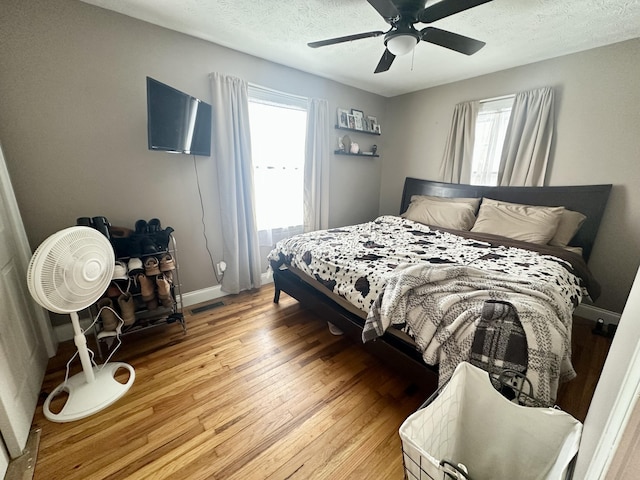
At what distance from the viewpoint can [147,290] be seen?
1.89m

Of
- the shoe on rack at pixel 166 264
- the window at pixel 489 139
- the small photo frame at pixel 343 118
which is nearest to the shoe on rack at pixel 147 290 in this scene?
the shoe on rack at pixel 166 264

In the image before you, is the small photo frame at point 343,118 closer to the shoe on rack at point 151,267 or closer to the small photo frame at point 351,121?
the small photo frame at point 351,121

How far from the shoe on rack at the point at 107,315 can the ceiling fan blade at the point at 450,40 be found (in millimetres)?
2732

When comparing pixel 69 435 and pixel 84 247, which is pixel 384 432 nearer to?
pixel 69 435

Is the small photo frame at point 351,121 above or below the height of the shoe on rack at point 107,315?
above

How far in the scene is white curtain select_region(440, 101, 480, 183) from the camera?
9.89ft

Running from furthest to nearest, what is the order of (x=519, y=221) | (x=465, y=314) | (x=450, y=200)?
(x=450, y=200)
(x=519, y=221)
(x=465, y=314)

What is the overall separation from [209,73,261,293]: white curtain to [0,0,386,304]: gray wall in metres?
0.12

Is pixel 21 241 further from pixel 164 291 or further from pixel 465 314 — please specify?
pixel 465 314

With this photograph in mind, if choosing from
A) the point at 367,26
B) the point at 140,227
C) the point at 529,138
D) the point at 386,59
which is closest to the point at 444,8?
the point at 386,59

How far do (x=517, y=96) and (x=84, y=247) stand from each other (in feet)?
12.5

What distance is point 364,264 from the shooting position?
1.80 m

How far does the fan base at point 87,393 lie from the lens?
140 centimetres

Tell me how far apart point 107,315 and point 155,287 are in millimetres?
326
